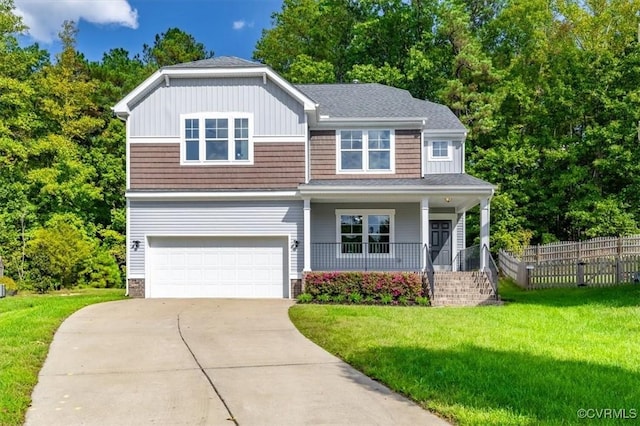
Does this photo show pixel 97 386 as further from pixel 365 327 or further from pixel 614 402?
pixel 614 402

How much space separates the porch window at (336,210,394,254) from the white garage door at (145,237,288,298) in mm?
2277

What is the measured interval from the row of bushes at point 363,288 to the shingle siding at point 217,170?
3382 millimetres

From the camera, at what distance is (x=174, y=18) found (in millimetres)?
37219

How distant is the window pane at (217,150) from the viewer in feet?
56.2

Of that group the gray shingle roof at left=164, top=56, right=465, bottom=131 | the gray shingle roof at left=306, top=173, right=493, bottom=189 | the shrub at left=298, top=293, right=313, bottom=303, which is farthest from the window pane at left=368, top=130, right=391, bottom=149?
the shrub at left=298, top=293, right=313, bottom=303

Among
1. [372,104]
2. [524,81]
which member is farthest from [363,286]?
[524,81]

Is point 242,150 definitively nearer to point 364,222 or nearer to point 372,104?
point 364,222

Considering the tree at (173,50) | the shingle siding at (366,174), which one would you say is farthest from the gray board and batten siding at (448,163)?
the tree at (173,50)

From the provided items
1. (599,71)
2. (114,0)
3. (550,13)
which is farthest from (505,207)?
(114,0)

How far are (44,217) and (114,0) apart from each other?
11886 mm

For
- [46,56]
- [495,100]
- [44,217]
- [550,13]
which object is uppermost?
[550,13]

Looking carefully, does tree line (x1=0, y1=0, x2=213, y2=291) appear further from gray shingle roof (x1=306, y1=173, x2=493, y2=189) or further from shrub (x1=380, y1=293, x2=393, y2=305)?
shrub (x1=380, y1=293, x2=393, y2=305)

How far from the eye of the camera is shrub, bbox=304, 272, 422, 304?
1526 cm

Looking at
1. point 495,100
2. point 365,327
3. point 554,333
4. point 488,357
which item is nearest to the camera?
point 488,357
